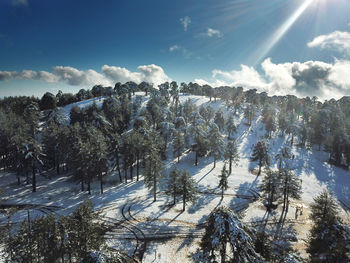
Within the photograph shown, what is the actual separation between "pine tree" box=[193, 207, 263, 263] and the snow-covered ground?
7.58 m

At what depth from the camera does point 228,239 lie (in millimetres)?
14516

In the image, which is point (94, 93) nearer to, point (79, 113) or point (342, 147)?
point (79, 113)

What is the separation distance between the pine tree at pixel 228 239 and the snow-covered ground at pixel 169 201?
7.58 m

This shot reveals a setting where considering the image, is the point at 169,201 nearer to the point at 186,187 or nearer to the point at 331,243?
the point at 186,187

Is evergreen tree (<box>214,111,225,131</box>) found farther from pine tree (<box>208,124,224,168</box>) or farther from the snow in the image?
the snow

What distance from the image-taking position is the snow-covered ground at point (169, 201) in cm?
2694

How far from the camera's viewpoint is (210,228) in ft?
51.4

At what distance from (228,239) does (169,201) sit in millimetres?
25407

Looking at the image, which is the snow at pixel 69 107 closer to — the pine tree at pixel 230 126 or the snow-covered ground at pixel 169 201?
the snow-covered ground at pixel 169 201

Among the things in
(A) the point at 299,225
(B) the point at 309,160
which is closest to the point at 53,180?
(A) the point at 299,225

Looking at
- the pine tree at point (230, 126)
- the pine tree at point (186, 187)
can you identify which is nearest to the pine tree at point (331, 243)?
the pine tree at point (186, 187)

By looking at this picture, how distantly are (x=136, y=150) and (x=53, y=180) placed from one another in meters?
23.0

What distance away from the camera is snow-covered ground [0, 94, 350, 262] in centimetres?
2694

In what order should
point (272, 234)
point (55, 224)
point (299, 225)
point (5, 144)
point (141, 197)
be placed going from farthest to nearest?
point (5, 144)
point (141, 197)
point (299, 225)
point (272, 234)
point (55, 224)
